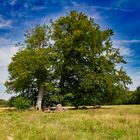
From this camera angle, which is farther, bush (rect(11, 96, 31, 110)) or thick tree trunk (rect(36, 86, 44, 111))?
thick tree trunk (rect(36, 86, 44, 111))

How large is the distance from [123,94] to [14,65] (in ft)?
53.7

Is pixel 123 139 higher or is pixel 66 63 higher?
pixel 66 63

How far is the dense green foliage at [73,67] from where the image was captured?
2067 inches

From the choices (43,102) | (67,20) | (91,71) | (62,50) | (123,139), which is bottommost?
(123,139)

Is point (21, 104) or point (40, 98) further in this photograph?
point (40, 98)

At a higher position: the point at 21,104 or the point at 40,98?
the point at 40,98

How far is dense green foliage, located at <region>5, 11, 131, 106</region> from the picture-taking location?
52.5m

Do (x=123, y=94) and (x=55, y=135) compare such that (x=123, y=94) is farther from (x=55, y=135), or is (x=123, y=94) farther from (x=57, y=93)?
(x=55, y=135)

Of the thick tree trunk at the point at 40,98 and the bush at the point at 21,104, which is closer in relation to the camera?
the bush at the point at 21,104

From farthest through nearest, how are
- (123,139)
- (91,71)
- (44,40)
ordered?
(44,40)
(91,71)
(123,139)

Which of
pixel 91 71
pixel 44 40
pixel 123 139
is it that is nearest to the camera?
pixel 123 139

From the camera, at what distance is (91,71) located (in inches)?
2077

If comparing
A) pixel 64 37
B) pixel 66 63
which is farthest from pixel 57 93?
pixel 64 37

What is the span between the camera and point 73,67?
171 ft
